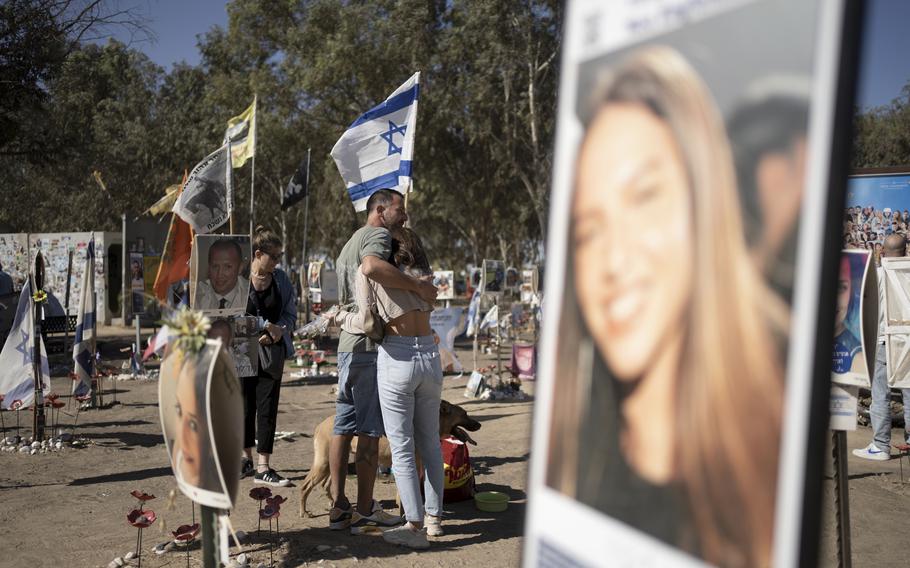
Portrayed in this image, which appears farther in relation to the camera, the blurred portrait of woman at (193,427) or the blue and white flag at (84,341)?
the blue and white flag at (84,341)

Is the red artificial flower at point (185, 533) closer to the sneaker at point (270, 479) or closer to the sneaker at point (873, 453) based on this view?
the sneaker at point (270, 479)

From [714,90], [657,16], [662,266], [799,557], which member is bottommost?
[799,557]

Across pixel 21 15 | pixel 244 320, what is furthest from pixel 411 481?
pixel 21 15

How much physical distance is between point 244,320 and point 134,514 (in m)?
1.57

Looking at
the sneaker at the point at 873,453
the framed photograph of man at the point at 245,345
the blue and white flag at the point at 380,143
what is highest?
the blue and white flag at the point at 380,143

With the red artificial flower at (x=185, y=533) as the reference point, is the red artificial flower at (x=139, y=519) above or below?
above

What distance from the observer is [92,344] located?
835 cm

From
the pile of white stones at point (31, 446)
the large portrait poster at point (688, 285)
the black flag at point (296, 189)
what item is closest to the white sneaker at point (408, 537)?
the large portrait poster at point (688, 285)

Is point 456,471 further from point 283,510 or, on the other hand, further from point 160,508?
point 160,508

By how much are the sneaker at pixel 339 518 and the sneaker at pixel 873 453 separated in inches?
190

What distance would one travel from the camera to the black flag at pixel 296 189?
49.1 feet

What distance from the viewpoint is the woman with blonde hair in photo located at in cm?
93

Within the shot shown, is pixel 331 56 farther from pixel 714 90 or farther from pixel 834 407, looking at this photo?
pixel 714 90

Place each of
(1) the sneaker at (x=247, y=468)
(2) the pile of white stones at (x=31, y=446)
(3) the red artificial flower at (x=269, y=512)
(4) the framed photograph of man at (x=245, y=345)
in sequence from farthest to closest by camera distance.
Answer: (2) the pile of white stones at (x=31, y=446) < (1) the sneaker at (x=247, y=468) < (4) the framed photograph of man at (x=245, y=345) < (3) the red artificial flower at (x=269, y=512)
